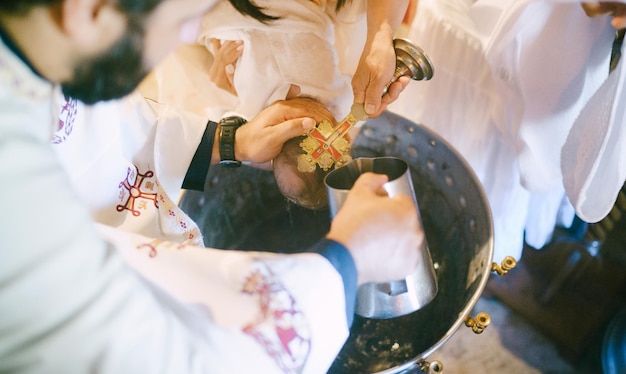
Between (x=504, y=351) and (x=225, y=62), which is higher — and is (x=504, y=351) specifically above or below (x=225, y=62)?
below

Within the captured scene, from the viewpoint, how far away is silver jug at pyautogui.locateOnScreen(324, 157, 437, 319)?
451 millimetres

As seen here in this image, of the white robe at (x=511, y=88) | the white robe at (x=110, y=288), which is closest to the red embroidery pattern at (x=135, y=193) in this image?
the white robe at (x=110, y=288)

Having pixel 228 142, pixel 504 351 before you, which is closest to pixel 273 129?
pixel 228 142

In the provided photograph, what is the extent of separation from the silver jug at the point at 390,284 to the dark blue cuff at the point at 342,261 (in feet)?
0.27

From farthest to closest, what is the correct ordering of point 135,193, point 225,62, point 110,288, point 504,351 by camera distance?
point 504,351 < point 225,62 < point 135,193 < point 110,288

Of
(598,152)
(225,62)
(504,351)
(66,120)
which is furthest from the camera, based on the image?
(504,351)

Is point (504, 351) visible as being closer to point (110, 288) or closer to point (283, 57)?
point (283, 57)

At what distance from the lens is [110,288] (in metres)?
0.26

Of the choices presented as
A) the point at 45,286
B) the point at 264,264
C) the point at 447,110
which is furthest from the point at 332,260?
the point at 447,110

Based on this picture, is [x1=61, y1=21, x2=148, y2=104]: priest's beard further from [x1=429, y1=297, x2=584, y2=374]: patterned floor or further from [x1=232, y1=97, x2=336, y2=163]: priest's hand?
[x1=429, y1=297, x2=584, y2=374]: patterned floor

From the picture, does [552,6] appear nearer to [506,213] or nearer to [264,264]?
[506,213]

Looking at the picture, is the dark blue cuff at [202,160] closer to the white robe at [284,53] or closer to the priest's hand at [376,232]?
the white robe at [284,53]

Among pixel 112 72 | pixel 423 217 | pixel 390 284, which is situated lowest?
pixel 423 217

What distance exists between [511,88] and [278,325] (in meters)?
0.52
